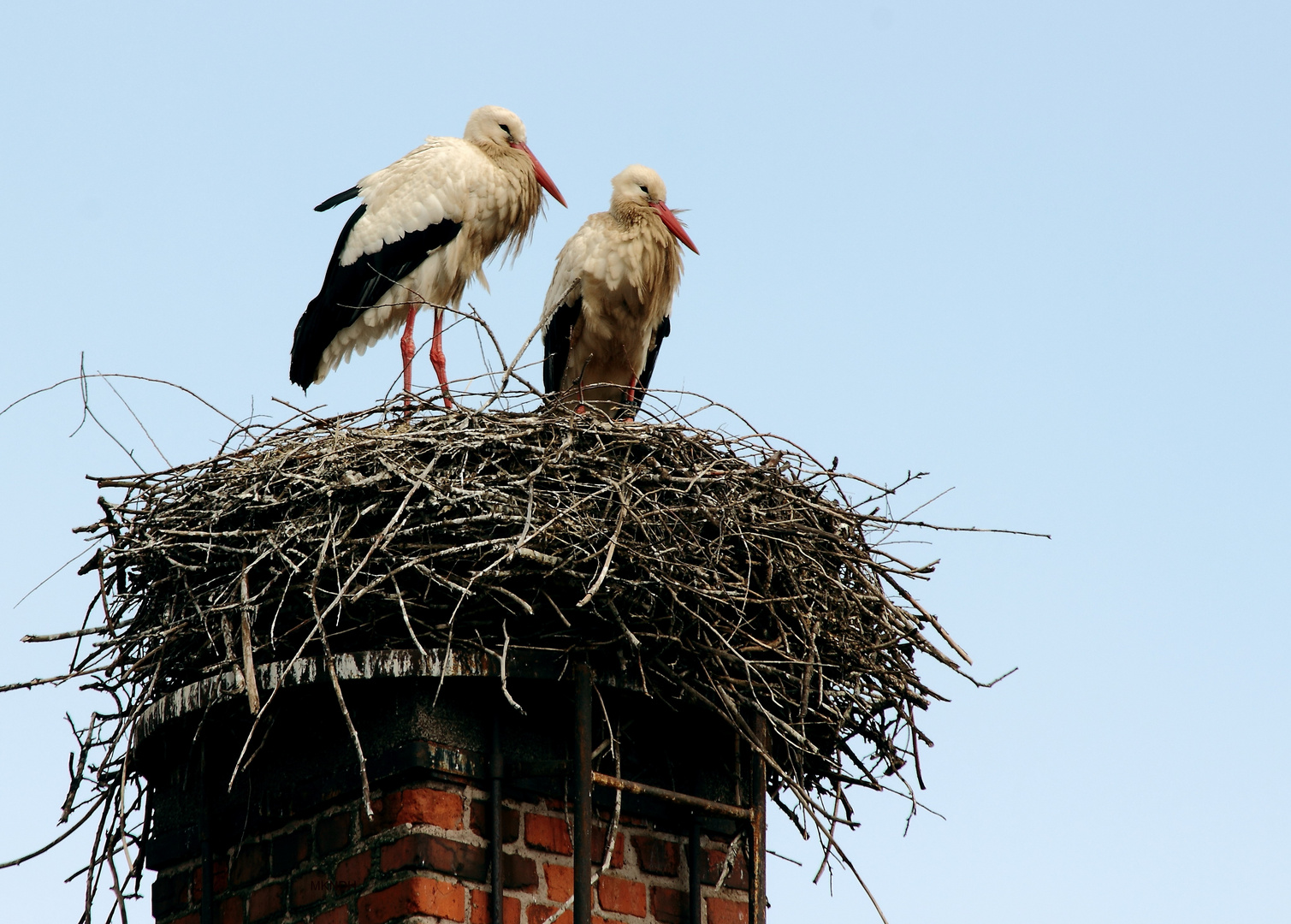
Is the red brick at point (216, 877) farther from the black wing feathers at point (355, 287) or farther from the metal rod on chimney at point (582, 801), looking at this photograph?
the black wing feathers at point (355, 287)

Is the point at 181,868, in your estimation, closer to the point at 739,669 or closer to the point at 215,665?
the point at 215,665

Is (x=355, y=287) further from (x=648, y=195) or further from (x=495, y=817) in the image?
(x=495, y=817)

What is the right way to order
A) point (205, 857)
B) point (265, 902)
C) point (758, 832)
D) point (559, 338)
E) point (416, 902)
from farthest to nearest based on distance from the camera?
point (559, 338) → point (758, 832) → point (205, 857) → point (265, 902) → point (416, 902)

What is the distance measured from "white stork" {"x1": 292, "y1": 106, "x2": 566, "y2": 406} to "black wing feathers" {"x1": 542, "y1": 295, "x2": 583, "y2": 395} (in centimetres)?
40

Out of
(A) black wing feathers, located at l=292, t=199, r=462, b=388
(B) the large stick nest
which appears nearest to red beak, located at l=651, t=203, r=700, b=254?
(A) black wing feathers, located at l=292, t=199, r=462, b=388

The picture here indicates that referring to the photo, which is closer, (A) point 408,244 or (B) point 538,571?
(B) point 538,571

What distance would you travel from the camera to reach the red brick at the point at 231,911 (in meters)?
4.54

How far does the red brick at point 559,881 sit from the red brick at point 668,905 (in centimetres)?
28

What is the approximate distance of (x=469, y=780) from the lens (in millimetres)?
4355

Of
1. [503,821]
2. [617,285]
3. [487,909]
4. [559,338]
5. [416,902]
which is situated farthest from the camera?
[559,338]

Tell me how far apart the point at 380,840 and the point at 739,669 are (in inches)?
42.8

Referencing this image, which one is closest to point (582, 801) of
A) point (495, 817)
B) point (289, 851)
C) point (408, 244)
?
point (495, 817)

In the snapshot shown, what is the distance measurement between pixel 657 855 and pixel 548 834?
1.21 ft

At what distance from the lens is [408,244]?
745cm
